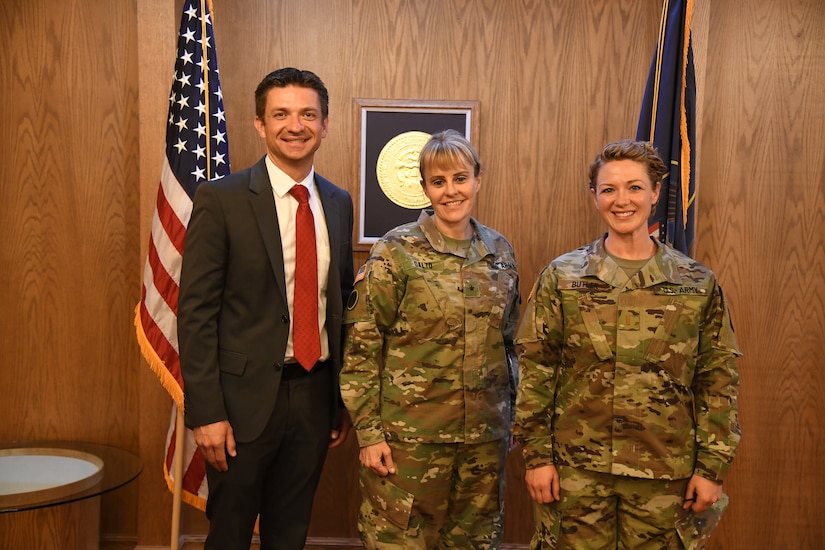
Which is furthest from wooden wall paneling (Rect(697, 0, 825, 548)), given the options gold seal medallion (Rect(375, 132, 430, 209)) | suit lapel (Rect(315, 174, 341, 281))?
suit lapel (Rect(315, 174, 341, 281))

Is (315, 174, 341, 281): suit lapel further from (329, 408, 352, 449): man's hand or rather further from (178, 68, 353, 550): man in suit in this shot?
(329, 408, 352, 449): man's hand

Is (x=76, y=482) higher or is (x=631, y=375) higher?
(x=631, y=375)

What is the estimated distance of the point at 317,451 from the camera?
1.96m

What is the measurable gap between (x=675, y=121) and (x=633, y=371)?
104 centimetres

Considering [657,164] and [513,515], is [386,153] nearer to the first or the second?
[657,164]

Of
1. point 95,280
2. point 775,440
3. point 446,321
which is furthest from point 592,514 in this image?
point 95,280

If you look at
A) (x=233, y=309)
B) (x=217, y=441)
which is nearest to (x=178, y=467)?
(x=217, y=441)

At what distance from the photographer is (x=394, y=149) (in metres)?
2.72

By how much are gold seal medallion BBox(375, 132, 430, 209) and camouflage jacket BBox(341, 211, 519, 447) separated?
820 mm

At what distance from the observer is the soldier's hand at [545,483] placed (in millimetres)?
1744

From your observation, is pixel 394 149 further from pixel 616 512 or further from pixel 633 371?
pixel 616 512

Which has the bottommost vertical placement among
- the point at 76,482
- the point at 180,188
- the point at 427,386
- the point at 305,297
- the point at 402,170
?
the point at 76,482

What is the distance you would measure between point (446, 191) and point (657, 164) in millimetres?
563

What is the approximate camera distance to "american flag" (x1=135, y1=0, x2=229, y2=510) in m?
2.25
